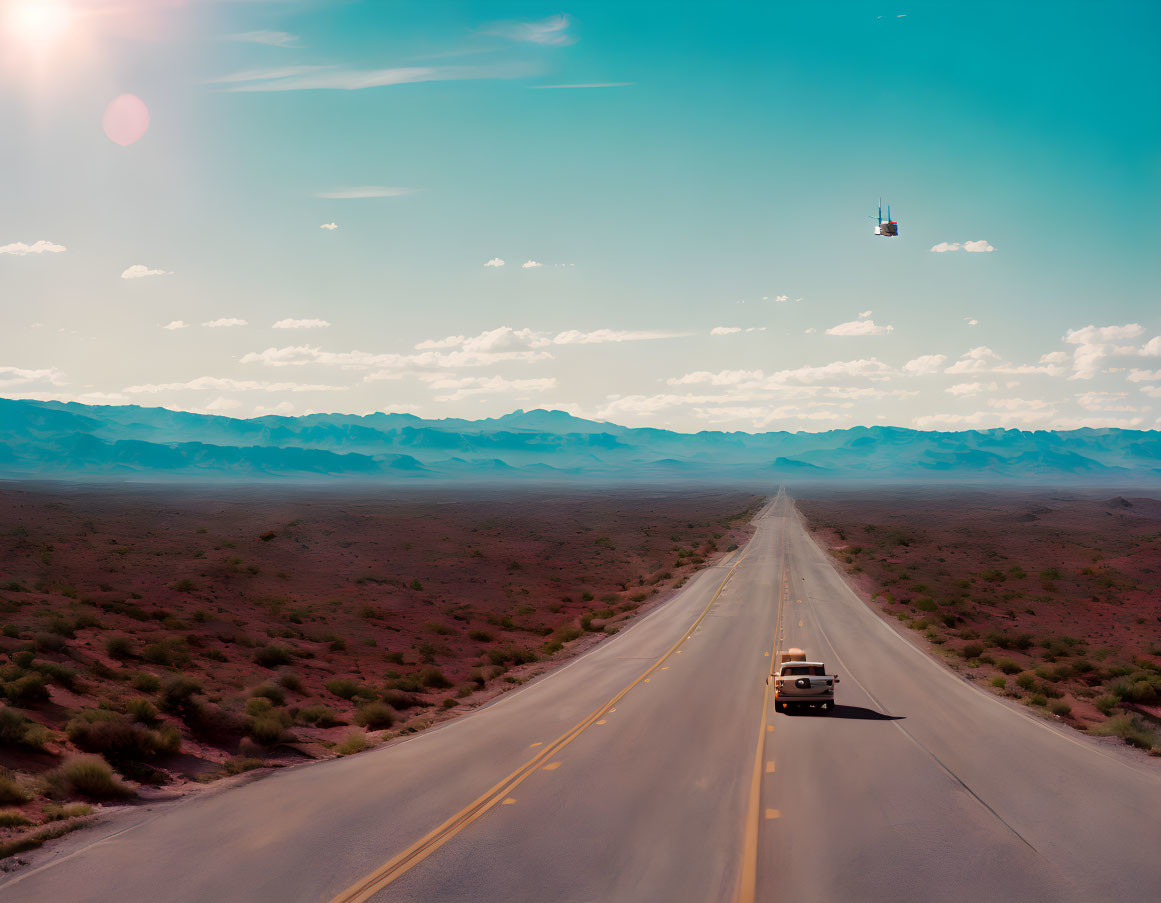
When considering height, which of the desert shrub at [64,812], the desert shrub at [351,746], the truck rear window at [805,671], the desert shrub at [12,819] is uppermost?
the truck rear window at [805,671]

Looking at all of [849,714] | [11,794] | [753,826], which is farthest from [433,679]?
[753,826]

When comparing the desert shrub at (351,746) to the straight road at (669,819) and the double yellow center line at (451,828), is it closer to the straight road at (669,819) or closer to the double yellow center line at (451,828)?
the straight road at (669,819)

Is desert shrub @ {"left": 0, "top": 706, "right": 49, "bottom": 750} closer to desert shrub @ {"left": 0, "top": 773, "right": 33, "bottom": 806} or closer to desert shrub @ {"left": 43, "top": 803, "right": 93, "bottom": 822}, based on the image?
desert shrub @ {"left": 0, "top": 773, "right": 33, "bottom": 806}

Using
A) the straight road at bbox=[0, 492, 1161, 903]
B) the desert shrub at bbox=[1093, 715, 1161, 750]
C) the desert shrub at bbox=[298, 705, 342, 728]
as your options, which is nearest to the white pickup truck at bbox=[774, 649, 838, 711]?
the straight road at bbox=[0, 492, 1161, 903]

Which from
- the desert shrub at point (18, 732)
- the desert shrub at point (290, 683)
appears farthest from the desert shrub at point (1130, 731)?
the desert shrub at point (18, 732)

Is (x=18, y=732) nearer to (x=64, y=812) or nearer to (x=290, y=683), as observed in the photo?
(x=64, y=812)

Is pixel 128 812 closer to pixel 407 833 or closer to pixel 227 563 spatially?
pixel 407 833

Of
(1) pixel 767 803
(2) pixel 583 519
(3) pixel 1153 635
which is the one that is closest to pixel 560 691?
(1) pixel 767 803
